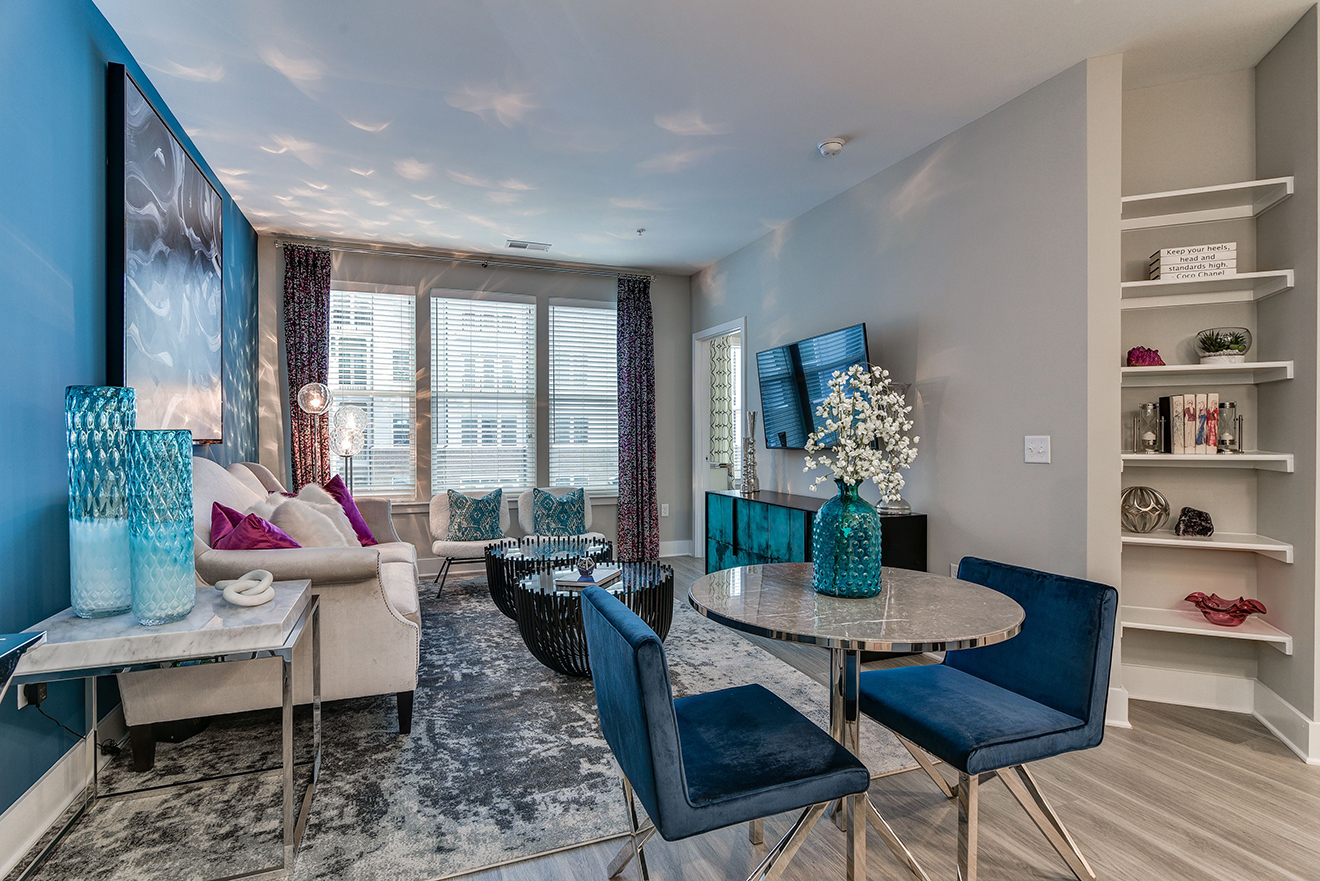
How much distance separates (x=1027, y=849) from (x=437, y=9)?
338 cm

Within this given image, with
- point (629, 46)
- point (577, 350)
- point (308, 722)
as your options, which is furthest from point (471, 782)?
point (577, 350)

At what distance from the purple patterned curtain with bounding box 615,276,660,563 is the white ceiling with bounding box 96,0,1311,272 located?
188 centimetres

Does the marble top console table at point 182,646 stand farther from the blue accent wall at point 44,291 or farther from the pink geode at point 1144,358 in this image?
the pink geode at point 1144,358

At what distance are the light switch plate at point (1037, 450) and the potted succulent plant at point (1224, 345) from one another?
Answer: 2.21 ft

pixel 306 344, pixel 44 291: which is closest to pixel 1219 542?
pixel 44 291

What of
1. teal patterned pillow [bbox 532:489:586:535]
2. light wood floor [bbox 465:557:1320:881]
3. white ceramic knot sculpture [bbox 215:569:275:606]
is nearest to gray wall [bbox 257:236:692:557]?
teal patterned pillow [bbox 532:489:586:535]

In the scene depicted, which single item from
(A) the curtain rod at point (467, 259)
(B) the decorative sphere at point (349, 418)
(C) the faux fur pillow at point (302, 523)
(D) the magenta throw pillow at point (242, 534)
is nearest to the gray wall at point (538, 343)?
(A) the curtain rod at point (467, 259)

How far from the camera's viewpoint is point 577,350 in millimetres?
6141

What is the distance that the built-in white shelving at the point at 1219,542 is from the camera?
2.56 meters

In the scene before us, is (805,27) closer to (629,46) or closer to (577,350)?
(629,46)

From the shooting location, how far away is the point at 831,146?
353cm

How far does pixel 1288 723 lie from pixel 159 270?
5.00 meters

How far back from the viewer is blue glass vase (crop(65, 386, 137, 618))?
1738 millimetres

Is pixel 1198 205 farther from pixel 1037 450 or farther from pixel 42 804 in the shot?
pixel 42 804
